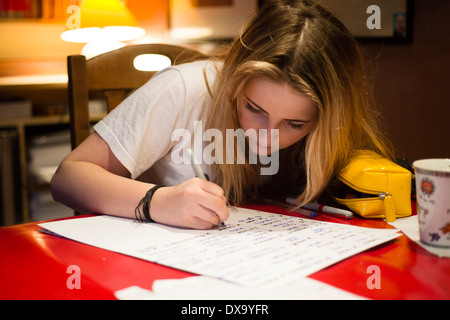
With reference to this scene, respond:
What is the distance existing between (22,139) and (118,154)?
1478 mm

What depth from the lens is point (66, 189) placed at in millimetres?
888

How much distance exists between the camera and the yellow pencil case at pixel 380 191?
0.78 metres

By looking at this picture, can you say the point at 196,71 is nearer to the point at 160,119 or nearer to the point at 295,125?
the point at 160,119

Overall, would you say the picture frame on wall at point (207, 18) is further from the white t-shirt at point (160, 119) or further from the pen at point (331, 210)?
the pen at point (331, 210)

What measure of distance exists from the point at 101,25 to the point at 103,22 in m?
0.02

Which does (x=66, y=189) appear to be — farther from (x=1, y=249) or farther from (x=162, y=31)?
(x=162, y=31)

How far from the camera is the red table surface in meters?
0.51

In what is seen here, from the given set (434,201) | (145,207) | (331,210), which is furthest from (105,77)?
(434,201)

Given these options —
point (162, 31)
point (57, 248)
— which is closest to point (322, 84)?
point (57, 248)

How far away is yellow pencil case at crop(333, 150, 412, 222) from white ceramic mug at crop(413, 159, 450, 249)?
0.45 ft

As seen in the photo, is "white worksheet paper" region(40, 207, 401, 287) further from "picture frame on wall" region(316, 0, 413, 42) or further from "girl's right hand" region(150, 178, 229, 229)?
"picture frame on wall" region(316, 0, 413, 42)

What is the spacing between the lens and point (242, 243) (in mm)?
638

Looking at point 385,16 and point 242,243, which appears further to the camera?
point 385,16

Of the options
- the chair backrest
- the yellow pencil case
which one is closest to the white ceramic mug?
the yellow pencil case
